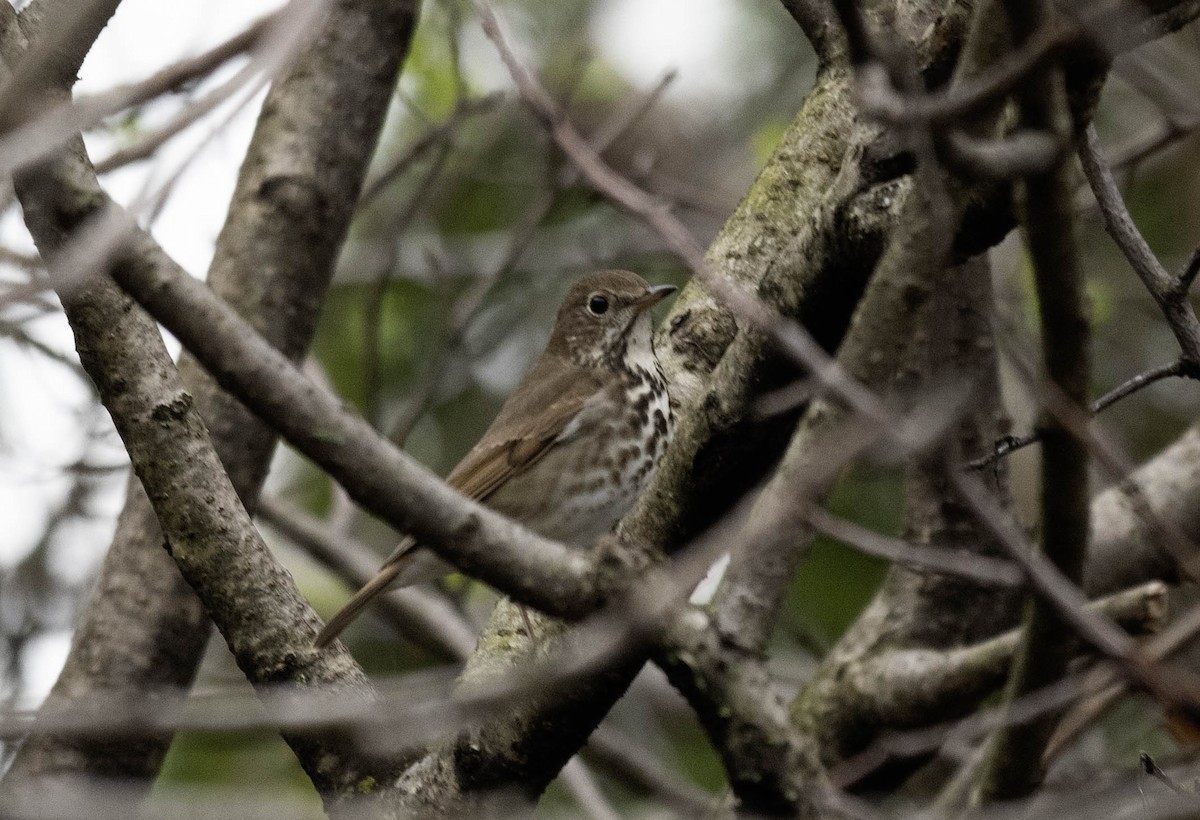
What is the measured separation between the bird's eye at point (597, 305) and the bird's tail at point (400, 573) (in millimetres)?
1320

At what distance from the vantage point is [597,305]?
5.75 metres

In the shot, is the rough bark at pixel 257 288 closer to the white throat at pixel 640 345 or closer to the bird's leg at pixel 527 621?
the white throat at pixel 640 345

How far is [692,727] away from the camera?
7.72 m

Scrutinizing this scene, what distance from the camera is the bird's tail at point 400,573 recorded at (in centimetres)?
457

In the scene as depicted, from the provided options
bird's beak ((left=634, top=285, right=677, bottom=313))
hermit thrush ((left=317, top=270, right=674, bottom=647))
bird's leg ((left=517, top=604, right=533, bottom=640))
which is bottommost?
bird's leg ((left=517, top=604, right=533, bottom=640))

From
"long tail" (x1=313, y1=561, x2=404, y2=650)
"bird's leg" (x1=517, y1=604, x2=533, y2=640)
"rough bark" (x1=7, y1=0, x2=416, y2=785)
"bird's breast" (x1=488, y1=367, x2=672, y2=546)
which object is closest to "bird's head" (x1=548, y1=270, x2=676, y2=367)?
"bird's breast" (x1=488, y1=367, x2=672, y2=546)

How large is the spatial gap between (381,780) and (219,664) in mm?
3996

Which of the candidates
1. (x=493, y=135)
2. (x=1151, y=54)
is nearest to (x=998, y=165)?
(x=1151, y=54)

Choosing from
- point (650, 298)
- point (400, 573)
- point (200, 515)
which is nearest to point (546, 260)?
point (650, 298)

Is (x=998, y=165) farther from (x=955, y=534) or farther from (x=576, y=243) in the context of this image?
(x=576, y=243)

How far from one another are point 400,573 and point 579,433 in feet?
2.90

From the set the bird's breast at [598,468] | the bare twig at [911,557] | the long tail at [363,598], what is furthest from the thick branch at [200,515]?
the bird's breast at [598,468]

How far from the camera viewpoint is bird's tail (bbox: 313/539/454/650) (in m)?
4.57

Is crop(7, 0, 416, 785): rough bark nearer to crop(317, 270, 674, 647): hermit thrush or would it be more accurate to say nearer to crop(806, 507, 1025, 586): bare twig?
crop(317, 270, 674, 647): hermit thrush
